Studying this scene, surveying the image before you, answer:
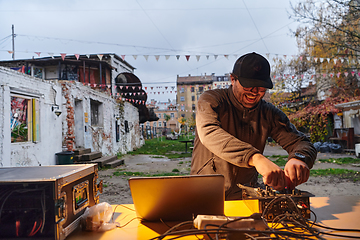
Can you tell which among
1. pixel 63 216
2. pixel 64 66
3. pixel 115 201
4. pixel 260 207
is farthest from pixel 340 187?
pixel 64 66

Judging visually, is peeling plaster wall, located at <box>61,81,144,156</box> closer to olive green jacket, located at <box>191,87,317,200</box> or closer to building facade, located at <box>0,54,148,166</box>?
building facade, located at <box>0,54,148,166</box>

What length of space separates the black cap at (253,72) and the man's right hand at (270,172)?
2.10 ft

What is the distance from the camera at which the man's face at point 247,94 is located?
183 cm

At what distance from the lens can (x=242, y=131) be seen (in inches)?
79.1

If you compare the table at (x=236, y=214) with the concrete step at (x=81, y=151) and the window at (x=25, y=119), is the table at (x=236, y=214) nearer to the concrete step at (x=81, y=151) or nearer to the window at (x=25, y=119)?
the window at (x=25, y=119)

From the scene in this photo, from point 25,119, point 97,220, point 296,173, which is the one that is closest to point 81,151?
point 25,119

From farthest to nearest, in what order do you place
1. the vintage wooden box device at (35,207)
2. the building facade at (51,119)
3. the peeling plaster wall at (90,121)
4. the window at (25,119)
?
1. the peeling plaster wall at (90,121)
2. the window at (25,119)
3. the building facade at (51,119)
4. the vintage wooden box device at (35,207)

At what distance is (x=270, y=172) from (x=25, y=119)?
28.8ft

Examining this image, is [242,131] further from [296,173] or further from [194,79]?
[194,79]

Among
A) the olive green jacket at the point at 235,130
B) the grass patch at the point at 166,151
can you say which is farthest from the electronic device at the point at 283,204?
the grass patch at the point at 166,151

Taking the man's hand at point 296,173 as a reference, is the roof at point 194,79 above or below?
above

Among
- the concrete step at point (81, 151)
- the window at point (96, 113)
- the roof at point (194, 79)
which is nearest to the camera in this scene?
the concrete step at point (81, 151)

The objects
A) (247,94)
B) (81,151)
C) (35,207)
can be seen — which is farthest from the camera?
(81,151)

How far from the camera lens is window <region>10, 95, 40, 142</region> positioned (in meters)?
7.64
